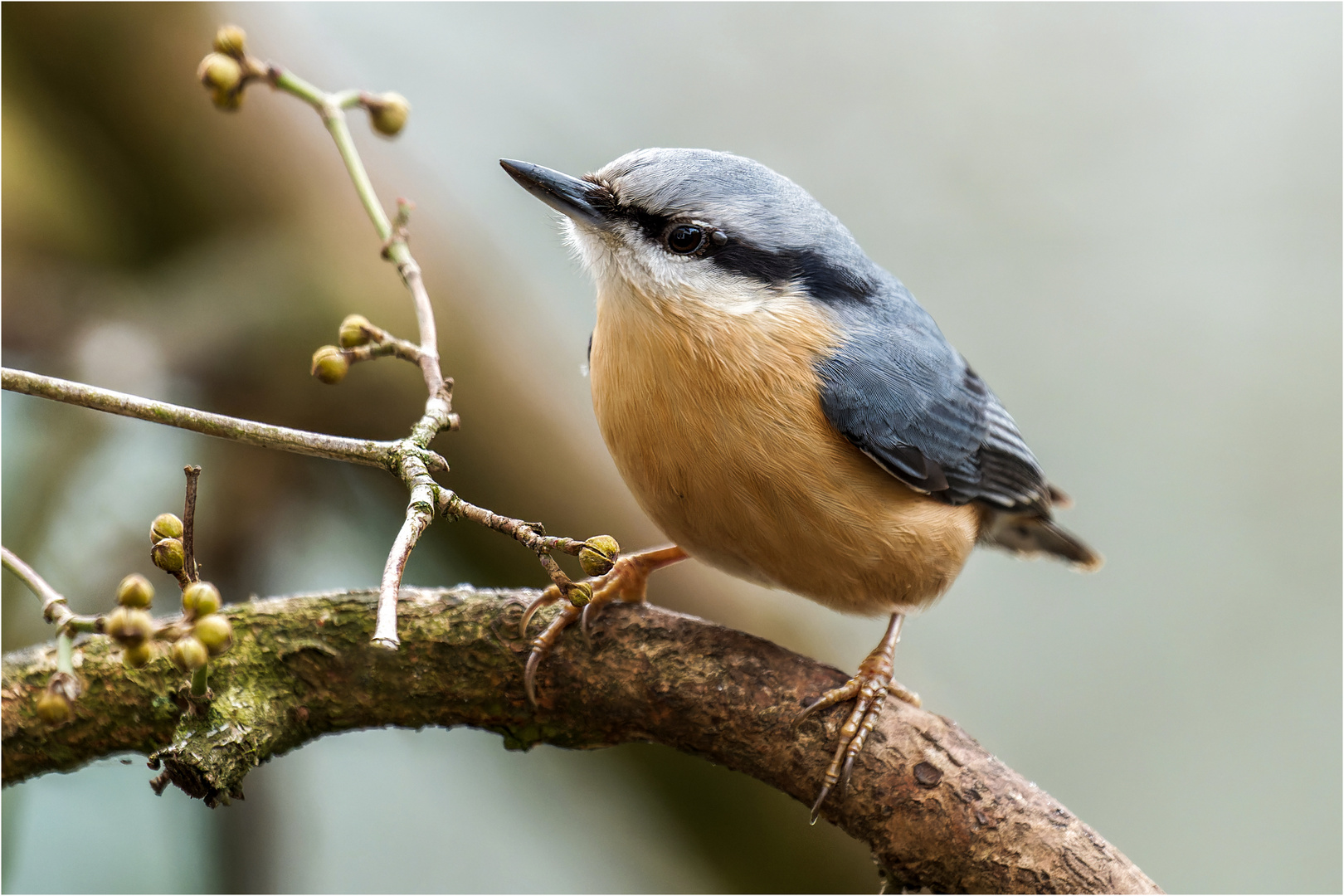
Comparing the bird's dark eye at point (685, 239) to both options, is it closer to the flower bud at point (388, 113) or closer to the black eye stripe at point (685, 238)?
the black eye stripe at point (685, 238)

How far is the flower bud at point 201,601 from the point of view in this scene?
105cm

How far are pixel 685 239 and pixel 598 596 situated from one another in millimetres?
795

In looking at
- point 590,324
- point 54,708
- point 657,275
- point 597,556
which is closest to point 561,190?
point 657,275

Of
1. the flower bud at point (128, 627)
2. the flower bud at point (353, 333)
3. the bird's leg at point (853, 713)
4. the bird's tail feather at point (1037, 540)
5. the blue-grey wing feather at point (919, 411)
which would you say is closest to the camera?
the flower bud at point (128, 627)

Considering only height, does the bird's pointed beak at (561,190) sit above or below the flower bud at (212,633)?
above

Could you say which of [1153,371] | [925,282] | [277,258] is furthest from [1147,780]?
[277,258]

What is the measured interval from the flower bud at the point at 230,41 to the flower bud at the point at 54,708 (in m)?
0.86

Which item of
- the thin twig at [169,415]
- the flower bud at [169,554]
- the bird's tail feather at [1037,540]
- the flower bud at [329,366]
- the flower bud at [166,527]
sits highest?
the bird's tail feather at [1037,540]

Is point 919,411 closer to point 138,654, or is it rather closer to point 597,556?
point 597,556

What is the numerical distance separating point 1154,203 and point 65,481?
13.0ft

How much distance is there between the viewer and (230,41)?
1.36m

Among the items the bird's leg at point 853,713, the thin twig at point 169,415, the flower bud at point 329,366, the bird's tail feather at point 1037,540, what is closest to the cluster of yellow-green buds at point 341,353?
the flower bud at point 329,366

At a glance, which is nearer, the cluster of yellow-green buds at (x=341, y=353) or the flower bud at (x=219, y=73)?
the flower bud at (x=219, y=73)

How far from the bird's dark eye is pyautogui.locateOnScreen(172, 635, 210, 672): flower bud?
1.31 meters
